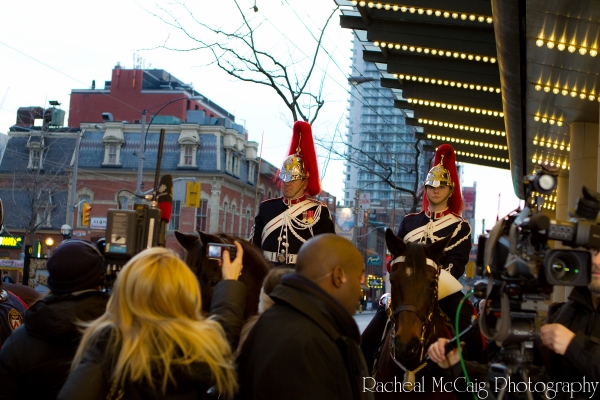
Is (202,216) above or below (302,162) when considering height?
above

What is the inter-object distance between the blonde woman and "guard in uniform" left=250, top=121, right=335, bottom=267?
3331 millimetres

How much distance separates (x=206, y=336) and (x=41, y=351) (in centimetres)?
108

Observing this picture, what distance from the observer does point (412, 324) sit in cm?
576

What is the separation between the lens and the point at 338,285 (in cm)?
357

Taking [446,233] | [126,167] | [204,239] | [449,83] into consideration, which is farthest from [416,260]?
[126,167]

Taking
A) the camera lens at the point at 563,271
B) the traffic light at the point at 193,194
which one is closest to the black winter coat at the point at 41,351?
the camera lens at the point at 563,271

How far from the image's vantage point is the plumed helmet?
7406mm

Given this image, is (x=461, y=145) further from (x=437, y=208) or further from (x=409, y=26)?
(x=437, y=208)

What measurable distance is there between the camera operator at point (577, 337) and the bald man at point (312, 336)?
1069mm

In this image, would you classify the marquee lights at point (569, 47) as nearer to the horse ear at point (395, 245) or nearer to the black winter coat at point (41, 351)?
the horse ear at point (395, 245)

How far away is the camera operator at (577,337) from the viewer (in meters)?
4.05

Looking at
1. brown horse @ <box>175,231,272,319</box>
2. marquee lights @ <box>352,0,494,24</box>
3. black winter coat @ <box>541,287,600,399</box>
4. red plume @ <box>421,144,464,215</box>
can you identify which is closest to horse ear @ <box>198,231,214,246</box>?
brown horse @ <box>175,231,272,319</box>

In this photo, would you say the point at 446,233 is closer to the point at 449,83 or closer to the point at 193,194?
the point at 449,83

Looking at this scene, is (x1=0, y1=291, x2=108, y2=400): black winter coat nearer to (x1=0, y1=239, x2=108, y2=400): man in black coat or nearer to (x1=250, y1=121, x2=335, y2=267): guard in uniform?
(x1=0, y1=239, x2=108, y2=400): man in black coat
